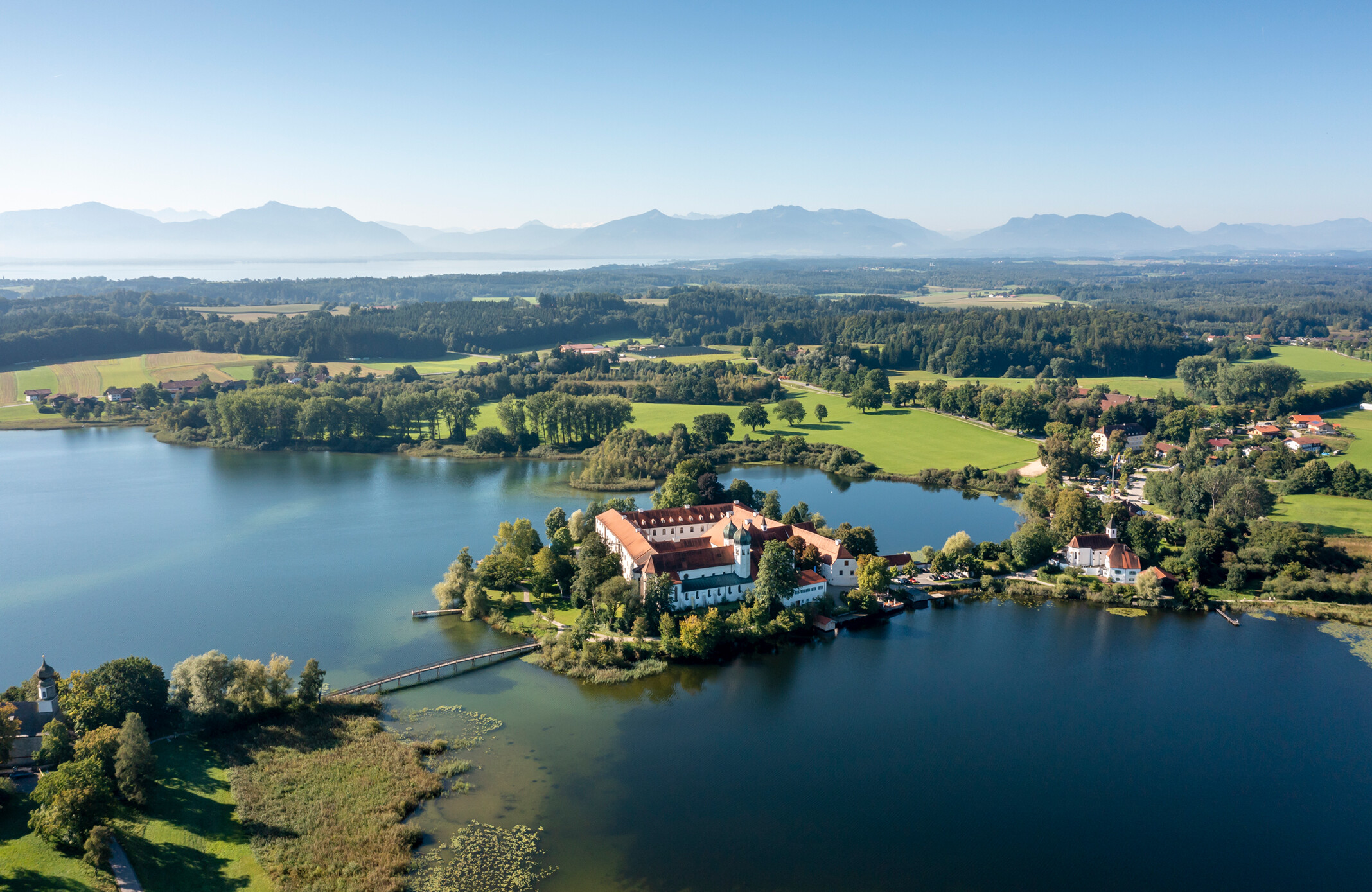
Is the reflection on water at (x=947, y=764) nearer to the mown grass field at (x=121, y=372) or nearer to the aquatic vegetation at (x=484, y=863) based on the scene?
the aquatic vegetation at (x=484, y=863)

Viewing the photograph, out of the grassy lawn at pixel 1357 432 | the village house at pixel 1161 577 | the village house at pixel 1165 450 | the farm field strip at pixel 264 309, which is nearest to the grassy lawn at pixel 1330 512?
the grassy lawn at pixel 1357 432

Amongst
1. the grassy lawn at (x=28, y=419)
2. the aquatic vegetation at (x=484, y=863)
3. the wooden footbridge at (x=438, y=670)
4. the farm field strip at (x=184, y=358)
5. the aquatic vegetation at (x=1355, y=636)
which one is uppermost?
the farm field strip at (x=184, y=358)

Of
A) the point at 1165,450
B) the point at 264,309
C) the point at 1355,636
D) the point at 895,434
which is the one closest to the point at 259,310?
the point at 264,309

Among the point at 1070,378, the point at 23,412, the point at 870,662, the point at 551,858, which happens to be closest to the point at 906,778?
the point at 870,662

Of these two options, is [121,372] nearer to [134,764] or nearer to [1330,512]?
[134,764]

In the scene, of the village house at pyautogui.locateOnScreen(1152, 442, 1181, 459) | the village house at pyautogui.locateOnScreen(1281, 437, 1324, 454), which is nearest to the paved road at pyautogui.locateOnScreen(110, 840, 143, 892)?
the village house at pyautogui.locateOnScreen(1152, 442, 1181, 459)

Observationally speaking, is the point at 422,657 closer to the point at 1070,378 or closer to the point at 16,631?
the point at 16,631
